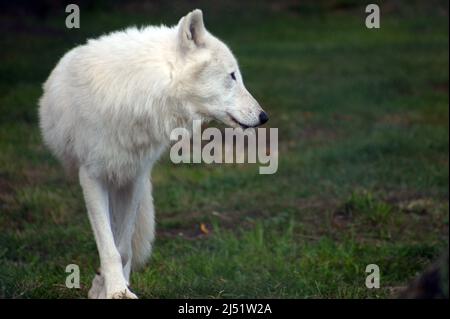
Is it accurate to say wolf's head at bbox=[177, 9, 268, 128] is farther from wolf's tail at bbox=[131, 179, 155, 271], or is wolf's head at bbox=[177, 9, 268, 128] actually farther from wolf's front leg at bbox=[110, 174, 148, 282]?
wolf's tail at bbox=[131, 179, 155, 271]

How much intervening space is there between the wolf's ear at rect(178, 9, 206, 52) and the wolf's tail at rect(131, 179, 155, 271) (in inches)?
42.0

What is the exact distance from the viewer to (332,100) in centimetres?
1172

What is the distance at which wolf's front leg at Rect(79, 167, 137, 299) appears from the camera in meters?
5.16

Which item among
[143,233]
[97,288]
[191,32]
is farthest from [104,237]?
[191,32]

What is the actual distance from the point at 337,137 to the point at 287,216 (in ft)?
9.14

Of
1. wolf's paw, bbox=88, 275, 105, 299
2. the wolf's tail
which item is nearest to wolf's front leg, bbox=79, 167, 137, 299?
wolf's paw, bbox=88, 275, 105, 299

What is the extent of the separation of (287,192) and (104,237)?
10.6 ft

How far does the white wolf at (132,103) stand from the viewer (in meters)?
5.20

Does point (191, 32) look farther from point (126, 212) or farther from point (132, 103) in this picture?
point (126, 212)

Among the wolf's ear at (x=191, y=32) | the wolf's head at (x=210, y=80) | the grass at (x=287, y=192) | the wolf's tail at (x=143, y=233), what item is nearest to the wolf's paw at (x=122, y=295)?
the grass at (x=287, y=192)

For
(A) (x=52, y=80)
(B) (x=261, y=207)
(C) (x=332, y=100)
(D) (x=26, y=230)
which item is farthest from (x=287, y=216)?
(C) (x=332, y=100)

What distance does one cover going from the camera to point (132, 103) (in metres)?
5.24

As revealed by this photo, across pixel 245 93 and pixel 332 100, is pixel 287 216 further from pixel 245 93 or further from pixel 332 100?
pixel 332 100

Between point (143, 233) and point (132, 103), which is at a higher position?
point (132, 103)
